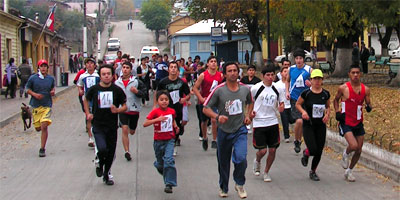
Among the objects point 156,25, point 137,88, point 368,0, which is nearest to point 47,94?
point 137,88

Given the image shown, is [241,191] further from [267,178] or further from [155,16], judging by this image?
[155,16]

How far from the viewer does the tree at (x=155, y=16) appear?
296 feet

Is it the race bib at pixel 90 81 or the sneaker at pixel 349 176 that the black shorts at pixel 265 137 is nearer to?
the sneaker at pixel 349 176

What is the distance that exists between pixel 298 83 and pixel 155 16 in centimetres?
8177

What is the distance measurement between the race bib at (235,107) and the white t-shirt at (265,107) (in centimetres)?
104

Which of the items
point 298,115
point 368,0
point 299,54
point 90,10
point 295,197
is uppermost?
point 90,10

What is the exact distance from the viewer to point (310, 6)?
76.8ft

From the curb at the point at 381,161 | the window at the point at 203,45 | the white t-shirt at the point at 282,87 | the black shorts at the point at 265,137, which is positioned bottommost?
the curb at the point at 381,161

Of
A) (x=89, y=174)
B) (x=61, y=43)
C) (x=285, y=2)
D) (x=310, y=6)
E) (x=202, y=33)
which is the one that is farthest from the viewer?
(x=202, y=33)

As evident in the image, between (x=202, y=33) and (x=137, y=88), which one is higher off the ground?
(x=202, y=33)

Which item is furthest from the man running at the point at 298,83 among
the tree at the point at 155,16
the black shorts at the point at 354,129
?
the tree at the point at 155,16

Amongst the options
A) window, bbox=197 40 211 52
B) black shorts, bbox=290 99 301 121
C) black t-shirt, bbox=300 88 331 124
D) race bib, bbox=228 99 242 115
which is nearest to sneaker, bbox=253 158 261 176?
black t-shirt, bbox=300 88 331 124

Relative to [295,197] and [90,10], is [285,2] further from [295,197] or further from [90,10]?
[90,10]

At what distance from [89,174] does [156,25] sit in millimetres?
82219
